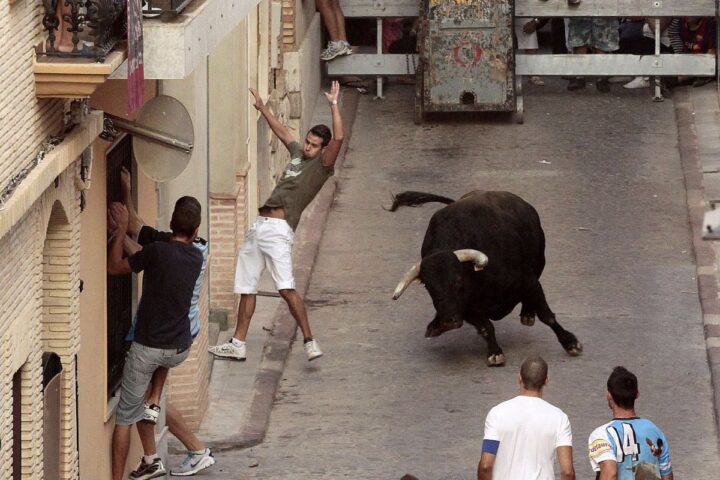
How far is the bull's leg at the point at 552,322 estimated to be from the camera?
56.8 feet

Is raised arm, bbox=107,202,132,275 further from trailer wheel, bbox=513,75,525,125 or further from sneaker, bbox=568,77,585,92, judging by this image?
sneaker, bbox=568,77,585,92

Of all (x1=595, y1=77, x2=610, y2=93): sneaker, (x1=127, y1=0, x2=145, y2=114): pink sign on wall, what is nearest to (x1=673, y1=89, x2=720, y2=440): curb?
(x1=595, y1=77, x2=610, y2=93): sneaker

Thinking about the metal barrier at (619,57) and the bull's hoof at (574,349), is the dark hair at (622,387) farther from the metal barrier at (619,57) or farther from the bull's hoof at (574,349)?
the metal barrier at (619,57)

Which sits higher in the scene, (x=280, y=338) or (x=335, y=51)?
(x=335, y=51)

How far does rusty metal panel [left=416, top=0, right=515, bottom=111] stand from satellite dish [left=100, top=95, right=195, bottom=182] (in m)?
12.6

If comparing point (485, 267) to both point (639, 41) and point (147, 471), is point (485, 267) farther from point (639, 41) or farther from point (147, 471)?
point (639, 41)

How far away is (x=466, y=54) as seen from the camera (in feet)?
81.8

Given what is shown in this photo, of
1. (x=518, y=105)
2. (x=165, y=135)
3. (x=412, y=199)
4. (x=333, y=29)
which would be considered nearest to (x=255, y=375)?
(x=412, y=199)

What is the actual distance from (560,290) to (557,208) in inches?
117

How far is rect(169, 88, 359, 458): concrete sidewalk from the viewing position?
50.5 ft

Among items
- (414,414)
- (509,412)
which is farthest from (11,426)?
(414,414)

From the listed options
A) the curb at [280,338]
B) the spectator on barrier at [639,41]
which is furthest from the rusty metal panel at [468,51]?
the spectator on barrier at [639,41]

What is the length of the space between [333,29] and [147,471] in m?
13.7

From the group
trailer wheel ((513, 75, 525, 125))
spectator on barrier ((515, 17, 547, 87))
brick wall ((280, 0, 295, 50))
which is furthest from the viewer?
spectator on barrier ((515, 17, 547, 87))
